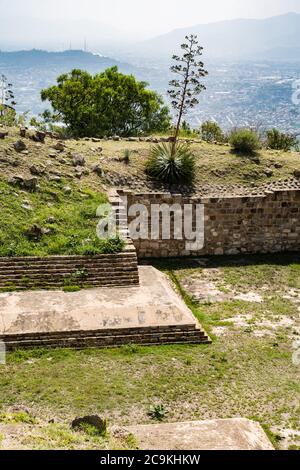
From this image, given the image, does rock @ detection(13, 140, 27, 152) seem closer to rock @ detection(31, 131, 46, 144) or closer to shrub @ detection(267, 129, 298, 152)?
rock @ detection(31, 131, 46, 144)

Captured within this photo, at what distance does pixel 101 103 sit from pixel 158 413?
23.3 m

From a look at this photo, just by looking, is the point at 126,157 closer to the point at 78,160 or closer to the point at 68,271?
the point at 78,160

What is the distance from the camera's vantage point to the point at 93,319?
1087 centimetres

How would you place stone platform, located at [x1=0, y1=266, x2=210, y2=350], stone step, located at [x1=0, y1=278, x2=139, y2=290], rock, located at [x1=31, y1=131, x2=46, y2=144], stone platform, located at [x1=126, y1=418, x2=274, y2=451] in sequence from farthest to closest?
rock, located at [x1=31, y1=131, x2=46, y2=144] → stone step, located at [x1=0, y1=278, x2=139, y2=290] → stone platform, located at [x1=0, y1=266, x2=210, y2=350] → stone platform, located at [x1=126, y1=418, x2=274, y2=451]

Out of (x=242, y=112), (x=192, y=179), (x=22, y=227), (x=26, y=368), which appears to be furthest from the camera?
(x=242, y=112)

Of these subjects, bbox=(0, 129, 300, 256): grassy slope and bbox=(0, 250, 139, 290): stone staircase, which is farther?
bbox=(0, 129, 300, 256): grassy slope

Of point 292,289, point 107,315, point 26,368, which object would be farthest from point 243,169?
point 26,368

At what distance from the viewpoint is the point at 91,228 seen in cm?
1418

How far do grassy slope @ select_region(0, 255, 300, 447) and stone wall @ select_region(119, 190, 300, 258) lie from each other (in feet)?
14.6

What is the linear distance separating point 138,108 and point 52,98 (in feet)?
15.9

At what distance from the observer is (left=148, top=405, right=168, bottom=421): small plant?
27.6ft

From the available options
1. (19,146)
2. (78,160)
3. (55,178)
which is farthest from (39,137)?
(55,178)

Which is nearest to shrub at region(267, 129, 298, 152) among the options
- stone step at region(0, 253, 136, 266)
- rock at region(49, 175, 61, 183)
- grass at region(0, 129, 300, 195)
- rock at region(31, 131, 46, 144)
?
grass at region(0, 129, 300, 195)
